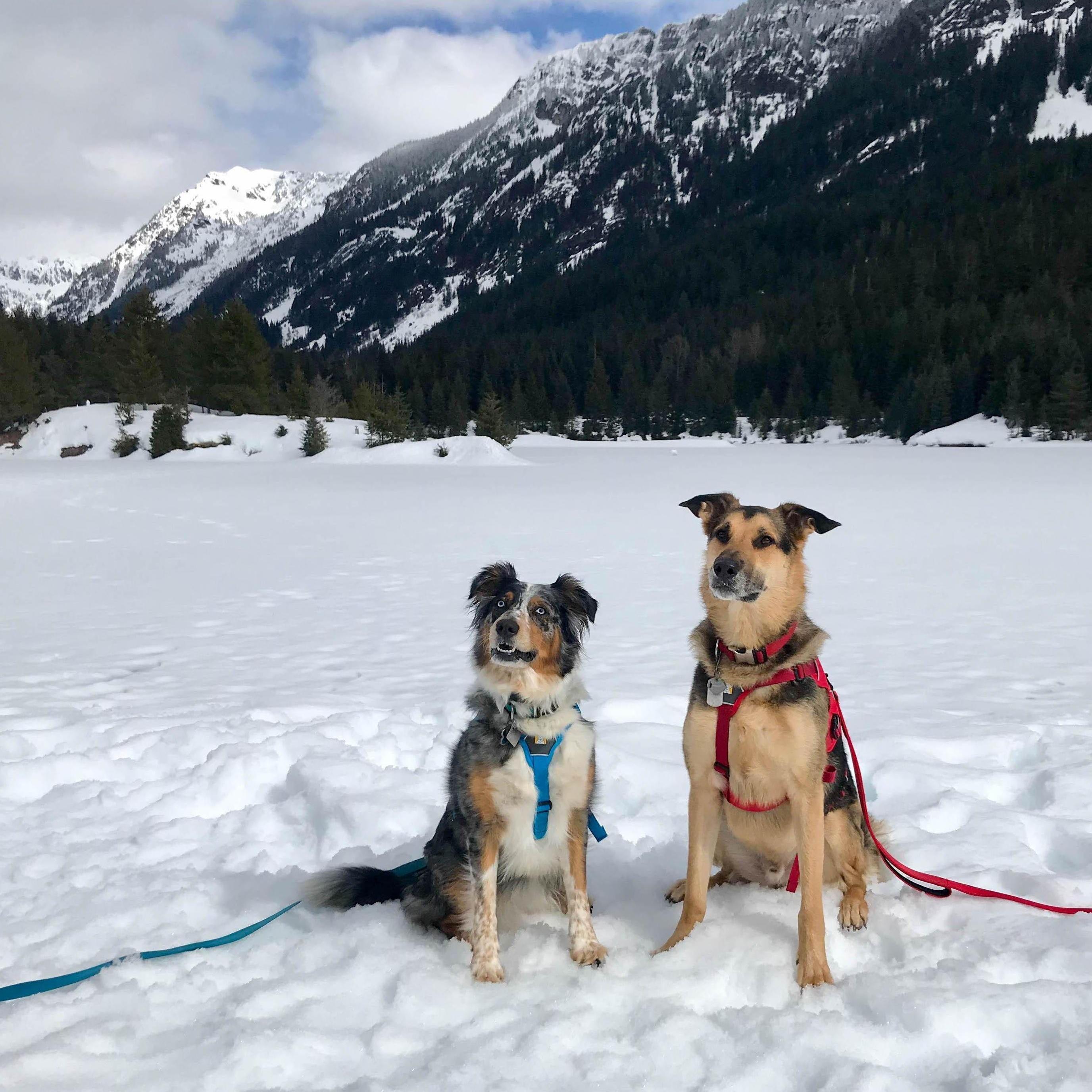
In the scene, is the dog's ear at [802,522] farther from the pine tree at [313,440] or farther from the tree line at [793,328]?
the tree line at [793,328]

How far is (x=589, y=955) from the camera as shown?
279 cm

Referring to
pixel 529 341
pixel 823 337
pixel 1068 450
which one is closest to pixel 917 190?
pixel 823 337

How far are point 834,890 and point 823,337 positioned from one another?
94320mm

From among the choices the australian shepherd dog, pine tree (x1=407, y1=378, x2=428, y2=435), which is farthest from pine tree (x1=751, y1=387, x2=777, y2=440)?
the australian shepherd dog

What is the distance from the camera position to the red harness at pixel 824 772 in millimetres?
2711

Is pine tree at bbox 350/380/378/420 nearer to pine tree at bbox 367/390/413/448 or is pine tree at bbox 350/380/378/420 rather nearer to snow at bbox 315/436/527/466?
pine tree at bbox 367/390/413/448

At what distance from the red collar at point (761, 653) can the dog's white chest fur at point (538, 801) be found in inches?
27.0

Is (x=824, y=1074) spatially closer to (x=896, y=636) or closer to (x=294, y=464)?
(x=896, y=636)

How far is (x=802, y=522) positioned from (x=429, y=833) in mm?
2676

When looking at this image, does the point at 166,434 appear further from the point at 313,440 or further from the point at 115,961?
the point at 115,961

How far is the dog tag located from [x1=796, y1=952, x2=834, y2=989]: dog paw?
95 centimetres

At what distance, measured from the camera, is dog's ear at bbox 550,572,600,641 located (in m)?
3.15

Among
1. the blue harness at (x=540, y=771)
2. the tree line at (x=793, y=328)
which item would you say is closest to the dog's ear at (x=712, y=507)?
the blue harness at (x=540, y=771)

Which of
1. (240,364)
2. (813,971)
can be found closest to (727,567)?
(813,971)
